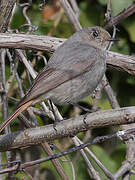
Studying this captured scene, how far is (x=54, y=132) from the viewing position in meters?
3.19

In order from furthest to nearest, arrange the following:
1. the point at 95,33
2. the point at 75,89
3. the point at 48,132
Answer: the point at 95,33 < the point at 75,89 < the point at 48,132

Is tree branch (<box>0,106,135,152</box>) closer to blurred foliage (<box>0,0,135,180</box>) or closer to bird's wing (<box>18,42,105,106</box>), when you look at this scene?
bird's wing (<box>18,42,105,106</box>)

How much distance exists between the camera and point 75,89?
388cm

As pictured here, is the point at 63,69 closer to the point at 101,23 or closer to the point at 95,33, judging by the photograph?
the point at 95,33

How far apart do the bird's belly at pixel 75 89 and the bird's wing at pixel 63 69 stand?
2.1 inches

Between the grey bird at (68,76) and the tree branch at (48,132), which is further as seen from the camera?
the grey bird at (68,76)

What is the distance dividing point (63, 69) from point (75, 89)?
0.22 m

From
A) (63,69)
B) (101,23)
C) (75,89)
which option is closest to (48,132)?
(75,89)

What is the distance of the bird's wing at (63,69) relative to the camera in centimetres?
372

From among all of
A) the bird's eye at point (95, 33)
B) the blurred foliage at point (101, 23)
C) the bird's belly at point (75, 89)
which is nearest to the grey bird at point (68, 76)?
the bird's belly at point (75, 89)

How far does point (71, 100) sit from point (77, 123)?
2.50ft

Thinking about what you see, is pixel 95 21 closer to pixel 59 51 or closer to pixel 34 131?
pixel 59 51

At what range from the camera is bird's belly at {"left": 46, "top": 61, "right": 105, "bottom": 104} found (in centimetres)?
386

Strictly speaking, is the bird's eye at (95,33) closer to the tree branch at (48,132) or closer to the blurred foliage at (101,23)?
the blurred foliage at (101,23)
